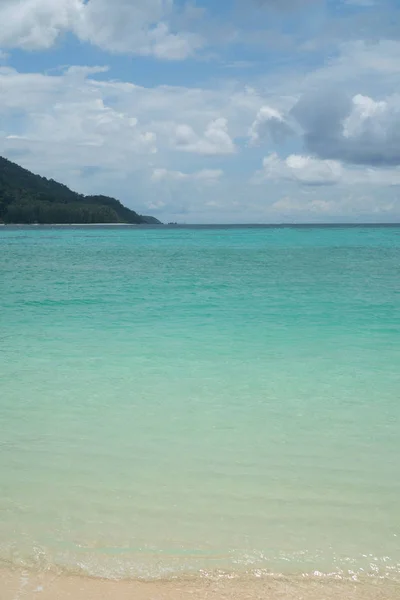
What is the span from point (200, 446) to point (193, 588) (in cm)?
258

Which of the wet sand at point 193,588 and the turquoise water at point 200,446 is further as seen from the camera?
the turquoise water at point 200,446

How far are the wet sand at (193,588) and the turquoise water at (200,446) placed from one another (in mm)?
149

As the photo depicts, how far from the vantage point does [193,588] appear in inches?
161

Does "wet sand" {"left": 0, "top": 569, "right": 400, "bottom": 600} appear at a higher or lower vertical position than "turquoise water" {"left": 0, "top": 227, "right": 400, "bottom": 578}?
lower

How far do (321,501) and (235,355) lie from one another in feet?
20.1

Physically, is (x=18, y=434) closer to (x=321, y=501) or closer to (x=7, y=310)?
(x=321, y=501)

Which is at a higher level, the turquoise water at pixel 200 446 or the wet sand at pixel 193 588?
the turquoise water at pixel 200 446

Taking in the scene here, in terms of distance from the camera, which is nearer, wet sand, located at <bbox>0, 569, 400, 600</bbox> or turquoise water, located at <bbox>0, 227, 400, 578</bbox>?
wet sand, located at <bbox>0, 569, 400, 600</bbox>

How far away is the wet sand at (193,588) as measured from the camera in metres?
3.98

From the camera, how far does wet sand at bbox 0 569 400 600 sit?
3.98m

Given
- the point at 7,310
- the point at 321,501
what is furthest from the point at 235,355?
the point at 7,310

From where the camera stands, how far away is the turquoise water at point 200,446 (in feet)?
15.1

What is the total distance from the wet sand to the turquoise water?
149 mm

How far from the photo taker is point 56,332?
1389 centimetres
